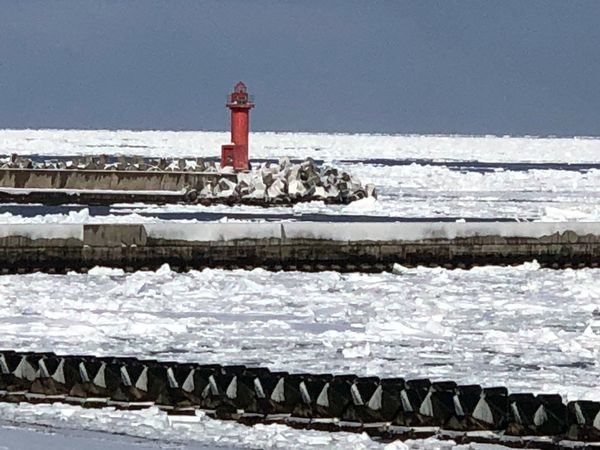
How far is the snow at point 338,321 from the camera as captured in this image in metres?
13.2

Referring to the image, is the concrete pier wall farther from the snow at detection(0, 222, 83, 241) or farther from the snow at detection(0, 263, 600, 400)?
the snow at detection(0, 263, 600, 400)

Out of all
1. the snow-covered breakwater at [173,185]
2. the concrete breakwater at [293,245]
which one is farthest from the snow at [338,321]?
the snow-covered breakwater at [173,185]

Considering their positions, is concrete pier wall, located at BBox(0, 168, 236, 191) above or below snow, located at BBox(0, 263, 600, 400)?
above

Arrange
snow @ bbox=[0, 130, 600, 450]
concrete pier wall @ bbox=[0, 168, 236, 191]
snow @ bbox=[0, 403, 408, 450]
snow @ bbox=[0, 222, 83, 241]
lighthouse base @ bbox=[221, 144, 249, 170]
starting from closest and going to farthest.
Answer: snow @ bbox=[0, 403, 408, 450] < snow @ bbox=[0, 130, 600, 450] < snow @ bbox=[0, 222, 83, 241] < concrete pier wall @ bbox=[0, 168, 236, 191] < lighthouse base @ bbox=[221, 144, 249, 170]

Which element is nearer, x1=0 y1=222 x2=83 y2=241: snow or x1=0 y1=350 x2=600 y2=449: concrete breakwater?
x1=0 y1=350 x2=600 y2=449: concrete breakwater

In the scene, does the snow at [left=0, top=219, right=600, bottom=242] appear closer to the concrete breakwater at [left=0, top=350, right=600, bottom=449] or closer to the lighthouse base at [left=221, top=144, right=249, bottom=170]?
the concrete breakwater at [left=0, top=350, right=600, bottom=449]

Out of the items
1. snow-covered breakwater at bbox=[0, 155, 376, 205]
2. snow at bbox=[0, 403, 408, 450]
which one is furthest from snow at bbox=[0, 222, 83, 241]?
snow-covered breakwater at bbox=[0, 155, 376, 205]

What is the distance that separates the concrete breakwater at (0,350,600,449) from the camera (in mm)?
9875

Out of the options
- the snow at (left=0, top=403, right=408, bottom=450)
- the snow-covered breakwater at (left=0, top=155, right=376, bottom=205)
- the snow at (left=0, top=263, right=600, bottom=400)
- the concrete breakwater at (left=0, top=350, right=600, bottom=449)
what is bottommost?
the snow at (left=0, top=403, right=408, bottom=450)

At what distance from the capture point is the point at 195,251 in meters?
23.0

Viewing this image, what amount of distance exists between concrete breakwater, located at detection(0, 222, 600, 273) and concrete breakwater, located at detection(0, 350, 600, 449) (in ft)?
35.6

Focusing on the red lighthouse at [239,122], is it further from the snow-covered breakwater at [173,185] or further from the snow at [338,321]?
the snow at [338,321]

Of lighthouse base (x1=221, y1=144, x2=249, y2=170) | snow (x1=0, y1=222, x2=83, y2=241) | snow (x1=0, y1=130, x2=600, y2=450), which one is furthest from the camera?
lighthouse base (x1=221, y1=144, x2=249, y2=170)

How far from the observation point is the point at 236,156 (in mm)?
46344
